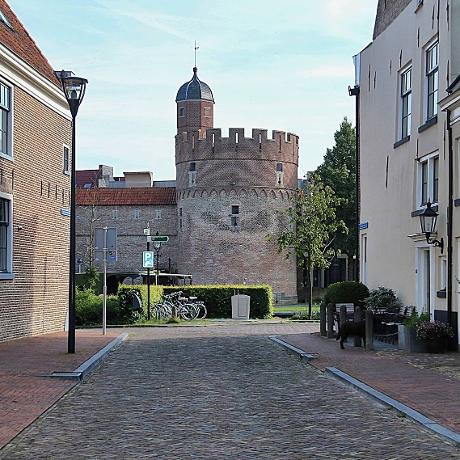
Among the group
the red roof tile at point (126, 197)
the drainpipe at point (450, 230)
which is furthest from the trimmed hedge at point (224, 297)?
the red roof tile at point (126, 197)

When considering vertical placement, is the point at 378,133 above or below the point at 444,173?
above

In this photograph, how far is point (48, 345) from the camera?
66.2 feet

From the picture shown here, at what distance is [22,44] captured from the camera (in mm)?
23891

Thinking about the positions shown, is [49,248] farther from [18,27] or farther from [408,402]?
[408,402]

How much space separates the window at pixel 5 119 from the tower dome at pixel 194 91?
6190 centimetres

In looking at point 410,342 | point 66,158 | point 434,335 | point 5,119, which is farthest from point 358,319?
point 66,158

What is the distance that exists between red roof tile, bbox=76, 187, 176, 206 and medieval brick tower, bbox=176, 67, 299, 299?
552cm

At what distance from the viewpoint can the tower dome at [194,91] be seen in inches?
3250

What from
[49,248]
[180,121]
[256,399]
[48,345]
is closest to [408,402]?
A: [256,399]

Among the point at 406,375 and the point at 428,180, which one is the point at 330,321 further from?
the point at 406,375

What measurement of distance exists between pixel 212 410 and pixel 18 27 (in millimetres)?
17414

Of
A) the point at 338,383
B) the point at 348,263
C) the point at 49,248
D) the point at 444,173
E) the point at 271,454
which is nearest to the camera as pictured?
the point at 271,454

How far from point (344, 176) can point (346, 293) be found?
43.5m

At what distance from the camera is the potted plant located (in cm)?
1828
